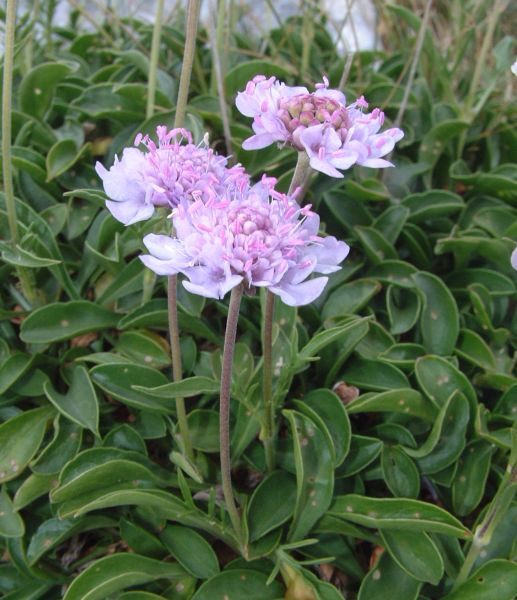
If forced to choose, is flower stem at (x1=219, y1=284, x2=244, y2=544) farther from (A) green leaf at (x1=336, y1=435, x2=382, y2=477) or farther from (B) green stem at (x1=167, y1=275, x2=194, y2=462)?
(A) green leaf at (x1=336, y1=435, x2=382, y2=477)

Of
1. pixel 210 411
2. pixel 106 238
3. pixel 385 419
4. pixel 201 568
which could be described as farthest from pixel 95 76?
pixel 201 568

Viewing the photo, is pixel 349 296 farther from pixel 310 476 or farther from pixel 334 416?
pixel 310 476

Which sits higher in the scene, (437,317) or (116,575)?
(437,317)

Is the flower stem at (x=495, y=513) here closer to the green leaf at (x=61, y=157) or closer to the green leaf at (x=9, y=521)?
the green leaf at (x=9, y=521)

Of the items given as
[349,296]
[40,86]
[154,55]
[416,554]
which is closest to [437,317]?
[349,296]

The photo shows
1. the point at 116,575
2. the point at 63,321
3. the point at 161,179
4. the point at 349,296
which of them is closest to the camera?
the point at 161,179

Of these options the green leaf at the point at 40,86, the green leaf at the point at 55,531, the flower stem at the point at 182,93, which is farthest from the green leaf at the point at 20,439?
the green leaf at the point at 40,86

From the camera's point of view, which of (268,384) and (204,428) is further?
(204,428)
